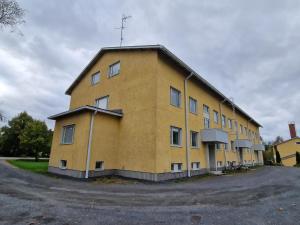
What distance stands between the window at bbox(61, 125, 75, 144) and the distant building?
50066 millimetres

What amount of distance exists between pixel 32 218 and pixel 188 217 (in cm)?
379

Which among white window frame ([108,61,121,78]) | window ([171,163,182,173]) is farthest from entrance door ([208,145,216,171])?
white window frame ([108,61,121,78])

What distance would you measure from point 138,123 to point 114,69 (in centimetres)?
585

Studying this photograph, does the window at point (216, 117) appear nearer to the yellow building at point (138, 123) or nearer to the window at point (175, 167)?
the yellow building at point (138, 123)

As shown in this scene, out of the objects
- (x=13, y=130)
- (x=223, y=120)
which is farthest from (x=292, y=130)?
(x=13, y=130)

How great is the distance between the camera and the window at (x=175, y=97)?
1427 cm

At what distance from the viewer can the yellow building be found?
39.4 feet

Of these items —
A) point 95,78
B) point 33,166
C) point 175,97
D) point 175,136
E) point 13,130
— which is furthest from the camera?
point 13,130

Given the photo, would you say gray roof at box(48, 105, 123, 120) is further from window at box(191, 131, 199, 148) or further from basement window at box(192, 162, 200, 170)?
basement window at box(192, 162, 200, 170)

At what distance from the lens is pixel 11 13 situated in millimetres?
10461

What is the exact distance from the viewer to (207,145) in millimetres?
17641

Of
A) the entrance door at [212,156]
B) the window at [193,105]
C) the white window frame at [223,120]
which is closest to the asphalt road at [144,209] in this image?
the window at [193,105]

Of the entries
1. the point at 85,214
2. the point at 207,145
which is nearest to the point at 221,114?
the point at 207,145

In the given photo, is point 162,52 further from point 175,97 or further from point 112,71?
point 112,71
